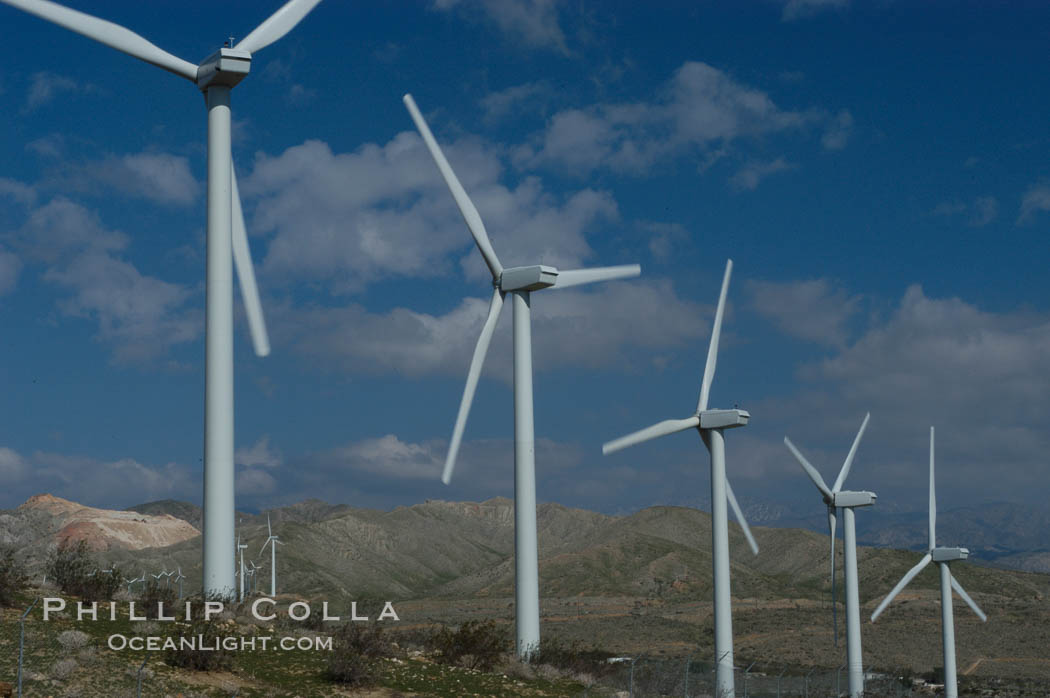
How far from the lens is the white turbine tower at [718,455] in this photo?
4169 cm

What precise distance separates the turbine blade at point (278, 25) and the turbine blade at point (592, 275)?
1155cm

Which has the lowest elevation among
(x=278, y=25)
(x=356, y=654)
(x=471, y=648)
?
(x=471, y=648)

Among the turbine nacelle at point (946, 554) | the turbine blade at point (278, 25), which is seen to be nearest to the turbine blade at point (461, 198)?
the turbine blade at point (278, 25)

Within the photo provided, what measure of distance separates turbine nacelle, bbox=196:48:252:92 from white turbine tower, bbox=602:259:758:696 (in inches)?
718

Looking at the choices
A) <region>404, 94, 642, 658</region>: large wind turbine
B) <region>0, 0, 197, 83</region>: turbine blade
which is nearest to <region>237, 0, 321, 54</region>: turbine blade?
<region>0, 0, 197, 83</region>: turbine blade

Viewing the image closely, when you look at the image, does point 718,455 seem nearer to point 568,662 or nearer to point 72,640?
point 568,662

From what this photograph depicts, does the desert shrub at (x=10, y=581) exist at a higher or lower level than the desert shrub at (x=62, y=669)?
higher

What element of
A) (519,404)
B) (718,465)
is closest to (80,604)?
(519,404)

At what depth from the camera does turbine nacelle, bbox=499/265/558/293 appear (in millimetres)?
35719

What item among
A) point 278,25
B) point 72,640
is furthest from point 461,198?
point 72,640

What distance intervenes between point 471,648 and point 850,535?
30.5 metres

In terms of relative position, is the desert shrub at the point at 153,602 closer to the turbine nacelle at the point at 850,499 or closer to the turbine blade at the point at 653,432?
the turbine blade at the point at 653,432

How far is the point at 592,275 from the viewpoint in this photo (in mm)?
38594

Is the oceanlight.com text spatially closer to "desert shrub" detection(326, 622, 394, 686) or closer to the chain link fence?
"desert shrub" detection(326, 622, 394, 686)
